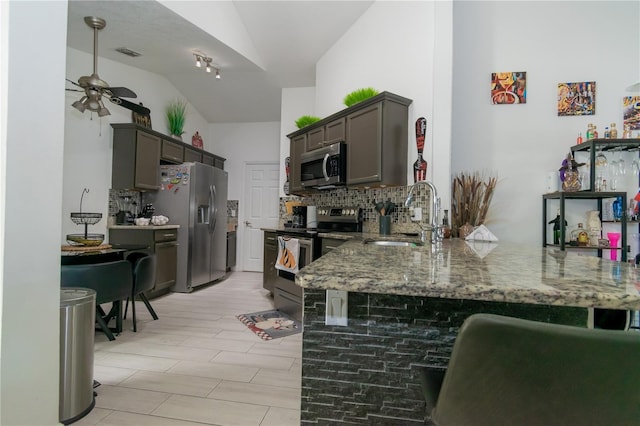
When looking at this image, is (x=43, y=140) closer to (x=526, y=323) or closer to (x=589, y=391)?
(x=526, y=323)

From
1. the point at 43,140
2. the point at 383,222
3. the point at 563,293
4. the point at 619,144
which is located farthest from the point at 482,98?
the point at 43,140

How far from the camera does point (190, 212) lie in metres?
4.33

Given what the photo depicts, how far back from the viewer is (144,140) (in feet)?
13.4

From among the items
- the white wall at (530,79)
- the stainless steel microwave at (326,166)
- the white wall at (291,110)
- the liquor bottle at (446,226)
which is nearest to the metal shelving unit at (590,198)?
the white wall at (530,79)

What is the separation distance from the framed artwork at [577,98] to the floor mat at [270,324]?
3.15 metres

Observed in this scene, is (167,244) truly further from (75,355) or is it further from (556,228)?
(556,228)

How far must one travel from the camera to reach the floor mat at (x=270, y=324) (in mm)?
2871

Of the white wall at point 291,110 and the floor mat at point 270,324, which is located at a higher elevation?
the white wall at point 291,110

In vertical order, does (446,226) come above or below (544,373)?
above

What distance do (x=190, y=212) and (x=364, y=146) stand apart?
2602 mm

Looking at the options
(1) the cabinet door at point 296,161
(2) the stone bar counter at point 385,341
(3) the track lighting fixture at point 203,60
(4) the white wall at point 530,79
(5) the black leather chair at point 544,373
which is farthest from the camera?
(1) the cabinet door at point 296,161

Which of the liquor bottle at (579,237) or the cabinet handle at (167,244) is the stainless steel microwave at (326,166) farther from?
the liquor bottle at (579,237)

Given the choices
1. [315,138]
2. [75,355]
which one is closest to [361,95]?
[315,138]

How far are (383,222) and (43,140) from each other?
2.44 m
